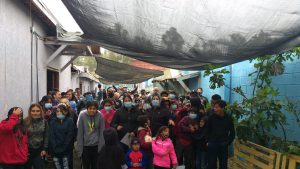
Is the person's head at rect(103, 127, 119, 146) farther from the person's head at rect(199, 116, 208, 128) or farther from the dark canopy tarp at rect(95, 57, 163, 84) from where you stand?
the dark canopy tarp at rect(95, 57, 163, 84)

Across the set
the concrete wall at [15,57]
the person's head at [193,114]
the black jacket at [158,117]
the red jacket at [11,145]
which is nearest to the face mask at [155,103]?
the black jacket at [158,117]

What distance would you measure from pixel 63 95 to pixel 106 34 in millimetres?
4964

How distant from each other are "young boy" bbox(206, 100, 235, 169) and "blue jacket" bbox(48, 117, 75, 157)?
2527 millimetres

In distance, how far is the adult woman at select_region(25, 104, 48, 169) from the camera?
5371 mm

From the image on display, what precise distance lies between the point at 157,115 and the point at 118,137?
91 centimetres

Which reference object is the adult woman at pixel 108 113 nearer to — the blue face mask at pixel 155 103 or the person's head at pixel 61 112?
the blue face mask at pixel 155 103

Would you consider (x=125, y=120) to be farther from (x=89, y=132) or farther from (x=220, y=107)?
(x=220, y=107)

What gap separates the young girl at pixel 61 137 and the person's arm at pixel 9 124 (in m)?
1.04

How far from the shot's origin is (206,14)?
3.02m

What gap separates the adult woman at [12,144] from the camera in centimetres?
482

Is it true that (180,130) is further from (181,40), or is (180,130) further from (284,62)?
(181,40)

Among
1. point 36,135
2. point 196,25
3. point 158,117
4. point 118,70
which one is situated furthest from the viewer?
point 118,70

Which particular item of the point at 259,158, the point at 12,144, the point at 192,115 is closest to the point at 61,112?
the point at 12,144

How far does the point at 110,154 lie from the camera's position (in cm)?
475
